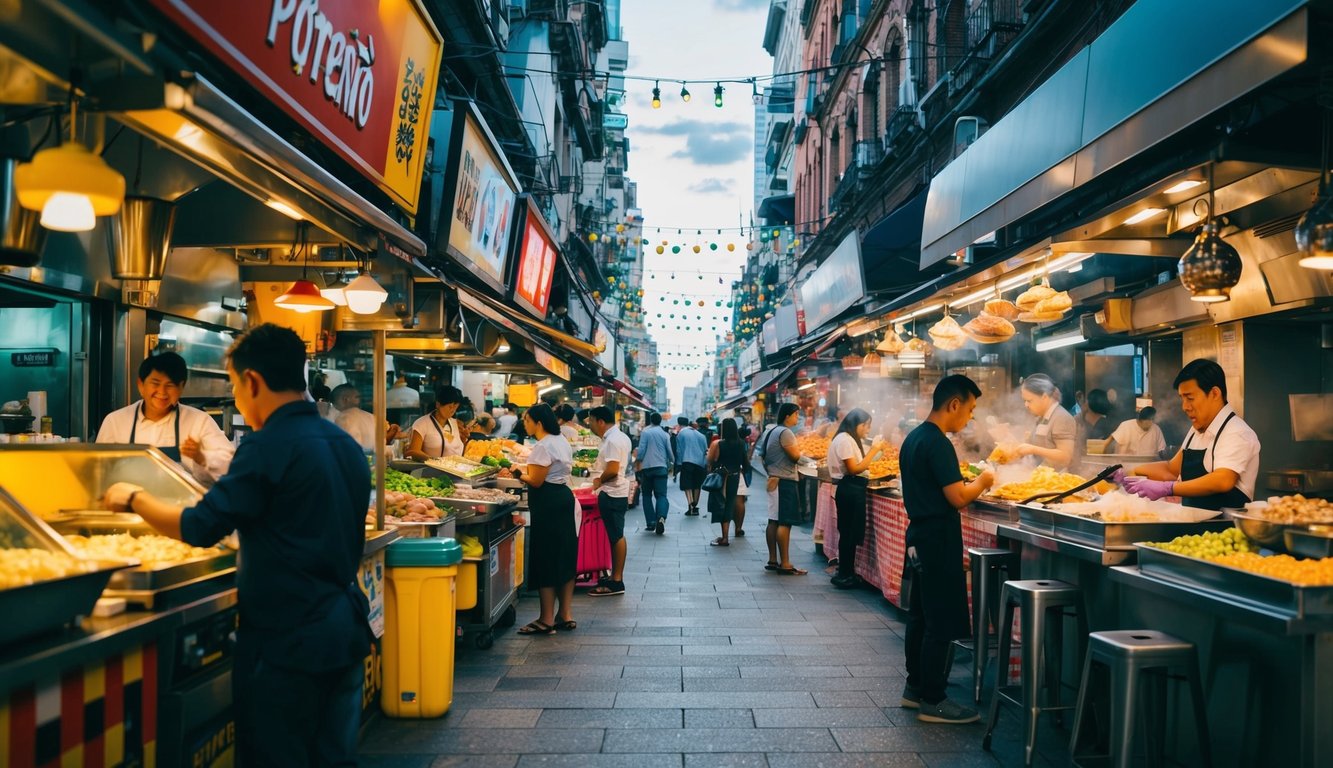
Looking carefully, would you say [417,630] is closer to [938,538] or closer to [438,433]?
[938,538]

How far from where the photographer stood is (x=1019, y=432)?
1231cm

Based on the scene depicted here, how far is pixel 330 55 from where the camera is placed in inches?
229

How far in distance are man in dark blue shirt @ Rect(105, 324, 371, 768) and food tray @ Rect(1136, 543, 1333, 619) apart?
3.91m

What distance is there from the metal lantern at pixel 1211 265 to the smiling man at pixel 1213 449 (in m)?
1.13

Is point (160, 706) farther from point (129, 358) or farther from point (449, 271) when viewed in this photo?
point (449, 271)

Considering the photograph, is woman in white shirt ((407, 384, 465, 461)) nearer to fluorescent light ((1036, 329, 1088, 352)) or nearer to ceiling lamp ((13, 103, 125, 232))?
fluorescent light ((1036, 329, 1088, 352))

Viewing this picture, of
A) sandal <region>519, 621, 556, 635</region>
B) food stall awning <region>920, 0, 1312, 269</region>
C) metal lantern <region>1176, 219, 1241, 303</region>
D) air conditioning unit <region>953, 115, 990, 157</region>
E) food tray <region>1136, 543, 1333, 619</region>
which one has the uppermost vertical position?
air conditioning unit <region>953, 115, 990, 157</region>

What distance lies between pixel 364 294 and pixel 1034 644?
15.8ft

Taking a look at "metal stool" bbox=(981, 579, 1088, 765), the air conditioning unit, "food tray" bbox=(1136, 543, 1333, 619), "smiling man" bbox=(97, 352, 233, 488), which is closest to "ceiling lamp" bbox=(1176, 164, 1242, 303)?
"food tray" bbox=(1136, 543, 1333, 619)

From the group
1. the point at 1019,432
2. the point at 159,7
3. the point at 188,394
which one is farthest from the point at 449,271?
the point at 159,7

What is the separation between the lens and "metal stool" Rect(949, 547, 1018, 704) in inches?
250

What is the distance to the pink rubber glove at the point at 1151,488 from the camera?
283 inches

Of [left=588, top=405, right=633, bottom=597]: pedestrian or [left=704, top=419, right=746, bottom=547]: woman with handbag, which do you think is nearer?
[left=588, top=405, right=633, bottom=597]: pedestrian

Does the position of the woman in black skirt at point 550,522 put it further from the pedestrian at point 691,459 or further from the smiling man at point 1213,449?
the pedestrian at point 691,459
